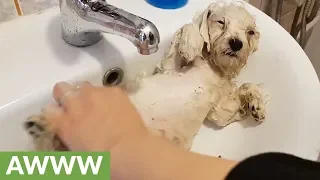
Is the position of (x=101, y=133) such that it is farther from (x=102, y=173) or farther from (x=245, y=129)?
(x=245, y=129)

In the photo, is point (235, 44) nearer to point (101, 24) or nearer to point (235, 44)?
point (235, 44)

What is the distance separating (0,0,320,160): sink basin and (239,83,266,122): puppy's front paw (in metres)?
0.01

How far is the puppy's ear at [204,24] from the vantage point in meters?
0.64

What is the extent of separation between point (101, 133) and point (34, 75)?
0.19 meters

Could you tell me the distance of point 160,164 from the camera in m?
0.39

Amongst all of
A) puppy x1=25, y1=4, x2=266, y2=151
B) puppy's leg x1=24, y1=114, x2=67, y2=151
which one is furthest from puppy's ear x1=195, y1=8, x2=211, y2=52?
puppy's leg x1=24, y1=114, x2=67, y2=151

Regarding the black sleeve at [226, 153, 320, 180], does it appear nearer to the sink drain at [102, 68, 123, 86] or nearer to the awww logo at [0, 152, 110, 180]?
the awww logo at [0, 152, 110, 180]

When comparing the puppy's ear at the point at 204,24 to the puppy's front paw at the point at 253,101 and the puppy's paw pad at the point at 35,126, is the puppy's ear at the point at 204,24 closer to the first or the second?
Answer: the puppy's front paw at the point at 253,101

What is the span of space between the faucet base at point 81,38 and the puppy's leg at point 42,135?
13 cm

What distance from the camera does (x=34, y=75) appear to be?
58cm

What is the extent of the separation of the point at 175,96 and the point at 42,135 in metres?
0.18

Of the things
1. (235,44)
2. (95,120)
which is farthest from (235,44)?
(95,120)

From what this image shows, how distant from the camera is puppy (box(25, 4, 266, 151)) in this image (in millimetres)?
604

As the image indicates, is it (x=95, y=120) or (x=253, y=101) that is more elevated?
(x=95, y=120)
